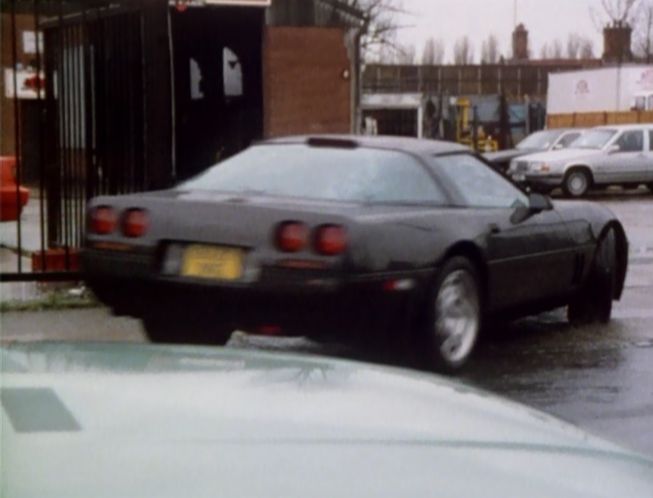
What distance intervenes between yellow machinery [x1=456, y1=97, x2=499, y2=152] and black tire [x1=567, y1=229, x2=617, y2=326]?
35.0 meters

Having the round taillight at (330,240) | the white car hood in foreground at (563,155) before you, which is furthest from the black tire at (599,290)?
the white car hood in foreground at (563,155)

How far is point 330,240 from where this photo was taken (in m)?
6.68

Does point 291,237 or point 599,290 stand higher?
point 291,237

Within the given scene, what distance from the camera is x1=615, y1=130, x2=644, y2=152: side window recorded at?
29406mm

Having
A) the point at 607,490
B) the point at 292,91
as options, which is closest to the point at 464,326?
the point at 607,490

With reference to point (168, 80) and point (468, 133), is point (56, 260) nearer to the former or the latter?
point (168, 80)

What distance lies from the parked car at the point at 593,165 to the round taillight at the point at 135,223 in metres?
22.2

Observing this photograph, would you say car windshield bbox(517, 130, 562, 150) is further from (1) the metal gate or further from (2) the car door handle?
(2) the car door handle

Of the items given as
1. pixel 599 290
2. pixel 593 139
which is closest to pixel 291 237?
pixel 599 290

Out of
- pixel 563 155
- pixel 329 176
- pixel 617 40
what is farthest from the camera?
pixel 617 40

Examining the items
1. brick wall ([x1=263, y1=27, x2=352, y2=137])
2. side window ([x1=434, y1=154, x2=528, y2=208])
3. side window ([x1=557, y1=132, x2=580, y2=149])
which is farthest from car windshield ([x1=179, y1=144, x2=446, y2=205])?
side window ([x1=557, y1=132, x2=580, y2=149])

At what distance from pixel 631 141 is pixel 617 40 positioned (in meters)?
28.7

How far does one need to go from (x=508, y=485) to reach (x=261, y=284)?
4992 millimetres

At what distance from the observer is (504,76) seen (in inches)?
3169
